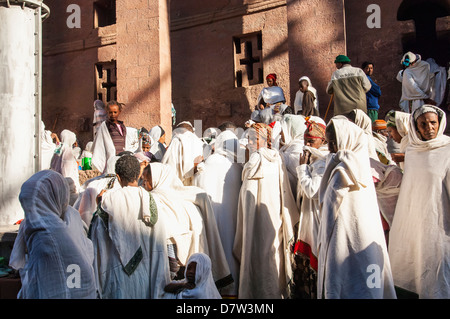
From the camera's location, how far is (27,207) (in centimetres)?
294

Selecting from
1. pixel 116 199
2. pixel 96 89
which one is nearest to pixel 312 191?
pixel 116 199

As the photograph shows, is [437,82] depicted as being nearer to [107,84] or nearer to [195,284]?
[195,284]

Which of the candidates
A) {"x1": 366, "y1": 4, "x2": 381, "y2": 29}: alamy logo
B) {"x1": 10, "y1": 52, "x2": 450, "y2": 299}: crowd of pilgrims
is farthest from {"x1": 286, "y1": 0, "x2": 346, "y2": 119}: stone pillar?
{"x1": 10, "y1": 52, "x2": 450, "y2": 299}: crowd of pilgrims

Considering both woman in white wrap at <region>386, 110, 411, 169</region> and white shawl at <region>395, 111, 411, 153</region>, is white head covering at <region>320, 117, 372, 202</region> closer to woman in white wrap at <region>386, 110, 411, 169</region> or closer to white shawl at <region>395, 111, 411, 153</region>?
woman in white wrap at <region>386, 110, 411, 169</region>

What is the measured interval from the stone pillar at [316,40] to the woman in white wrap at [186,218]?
190 inches

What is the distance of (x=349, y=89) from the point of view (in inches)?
306

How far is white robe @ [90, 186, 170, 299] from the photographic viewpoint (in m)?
3.72

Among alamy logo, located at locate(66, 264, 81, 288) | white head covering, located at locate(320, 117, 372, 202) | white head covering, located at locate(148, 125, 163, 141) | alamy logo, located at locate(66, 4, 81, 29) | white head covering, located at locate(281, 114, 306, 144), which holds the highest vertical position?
alamy logo, located at locate(66, 4, 81, 29)

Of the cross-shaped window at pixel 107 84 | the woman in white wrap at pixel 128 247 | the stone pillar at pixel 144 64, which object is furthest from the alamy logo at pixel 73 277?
the cross-shaped window at pixel 107 84

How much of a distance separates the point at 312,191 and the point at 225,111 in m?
8.29

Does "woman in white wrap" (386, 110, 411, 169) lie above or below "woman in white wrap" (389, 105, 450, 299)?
above

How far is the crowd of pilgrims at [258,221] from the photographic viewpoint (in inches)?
123

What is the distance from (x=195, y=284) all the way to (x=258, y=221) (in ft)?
4.74
